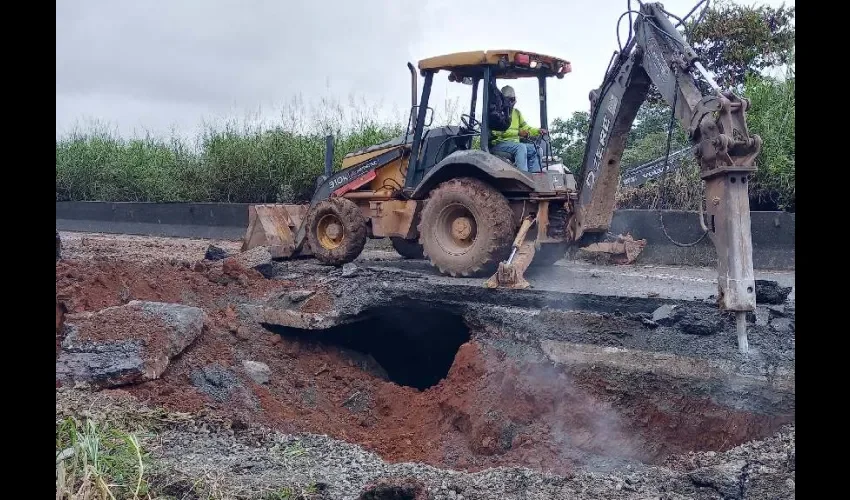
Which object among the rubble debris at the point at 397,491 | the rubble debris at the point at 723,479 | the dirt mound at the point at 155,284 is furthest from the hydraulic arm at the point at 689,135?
the dirt mound at the point at 155,284

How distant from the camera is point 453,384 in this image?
20.5 ft

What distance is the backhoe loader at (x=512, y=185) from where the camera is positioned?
505 centimetres

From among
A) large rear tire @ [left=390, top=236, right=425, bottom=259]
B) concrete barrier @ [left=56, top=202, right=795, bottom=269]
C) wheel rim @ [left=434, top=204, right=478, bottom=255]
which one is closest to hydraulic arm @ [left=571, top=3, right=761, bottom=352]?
wheel rim @ [left=434, top=204, right=478, bottom=255]

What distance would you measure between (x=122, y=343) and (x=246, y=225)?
8.26m

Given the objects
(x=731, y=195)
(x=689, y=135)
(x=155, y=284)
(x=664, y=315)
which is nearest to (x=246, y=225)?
(x=155, y=284)

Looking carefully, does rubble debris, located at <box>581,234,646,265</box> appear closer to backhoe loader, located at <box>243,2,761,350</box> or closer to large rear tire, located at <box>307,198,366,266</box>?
backhoe loader, located at <box>243,2,761,350</box>

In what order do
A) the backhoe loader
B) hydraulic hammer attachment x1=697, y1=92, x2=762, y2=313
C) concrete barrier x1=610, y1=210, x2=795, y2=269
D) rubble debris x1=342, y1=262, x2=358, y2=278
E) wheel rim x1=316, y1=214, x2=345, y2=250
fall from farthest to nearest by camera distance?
wheel rim x1=316, y1=214, x2=345, y2=250, concrete barrier x1=610, y1=210, x2=795, y2=269, rubble debris x1=342, y1=262, x2=358, y2=278, the backhoe loader, hydraulic hammer attachment x1=697, y1=92, x2=762, y2=313

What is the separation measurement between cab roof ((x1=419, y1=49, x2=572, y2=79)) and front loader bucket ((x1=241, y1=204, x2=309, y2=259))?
2.97m

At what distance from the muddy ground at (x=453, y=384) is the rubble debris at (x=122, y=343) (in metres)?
0.03

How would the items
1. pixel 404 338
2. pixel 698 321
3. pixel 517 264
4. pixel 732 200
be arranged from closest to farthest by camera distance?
pixel 732 200 → pixel 698 321 → pixel 517 264 → pixel 404 338

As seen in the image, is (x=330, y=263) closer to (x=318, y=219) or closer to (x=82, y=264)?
(x=318, y=219)

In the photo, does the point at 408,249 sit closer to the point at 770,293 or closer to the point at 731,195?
the point at 770,293

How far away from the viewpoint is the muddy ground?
417 cm

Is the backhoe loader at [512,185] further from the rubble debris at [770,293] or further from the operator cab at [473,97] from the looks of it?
the rubble debris at [770,293]
